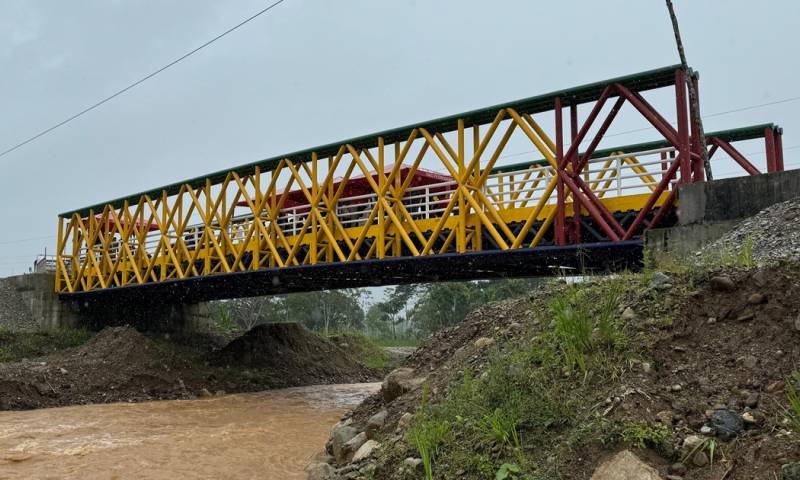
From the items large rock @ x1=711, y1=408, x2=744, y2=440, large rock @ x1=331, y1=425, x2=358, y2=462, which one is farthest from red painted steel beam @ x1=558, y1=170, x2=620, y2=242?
large rock @ x1=711, y1=408, x2=744, y2=440

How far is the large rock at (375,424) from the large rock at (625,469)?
4060 millimetres

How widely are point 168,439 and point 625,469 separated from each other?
1284cm

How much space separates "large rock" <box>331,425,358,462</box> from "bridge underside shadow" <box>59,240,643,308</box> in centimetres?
398

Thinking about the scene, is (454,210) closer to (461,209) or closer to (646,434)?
(461,209)

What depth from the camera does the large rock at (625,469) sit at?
5633 mm

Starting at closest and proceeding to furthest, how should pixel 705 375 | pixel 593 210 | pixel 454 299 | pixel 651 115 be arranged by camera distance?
pixel 705 375
pixel 651 115
pixel 593 210
pixel 454 299

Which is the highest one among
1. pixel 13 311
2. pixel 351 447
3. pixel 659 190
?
pixel 659 190

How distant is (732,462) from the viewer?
5.41m

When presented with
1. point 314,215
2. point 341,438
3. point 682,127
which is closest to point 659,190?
point 682,127

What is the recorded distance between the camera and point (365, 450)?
877cm

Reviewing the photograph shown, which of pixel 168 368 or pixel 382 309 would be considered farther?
pixel 382 309

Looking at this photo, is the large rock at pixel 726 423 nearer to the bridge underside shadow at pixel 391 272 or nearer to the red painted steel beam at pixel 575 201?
the bridge underside shadow at pixel 391 272

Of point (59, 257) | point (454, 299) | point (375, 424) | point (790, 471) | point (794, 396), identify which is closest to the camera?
point (790, 471)

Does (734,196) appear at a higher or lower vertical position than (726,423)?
higher
